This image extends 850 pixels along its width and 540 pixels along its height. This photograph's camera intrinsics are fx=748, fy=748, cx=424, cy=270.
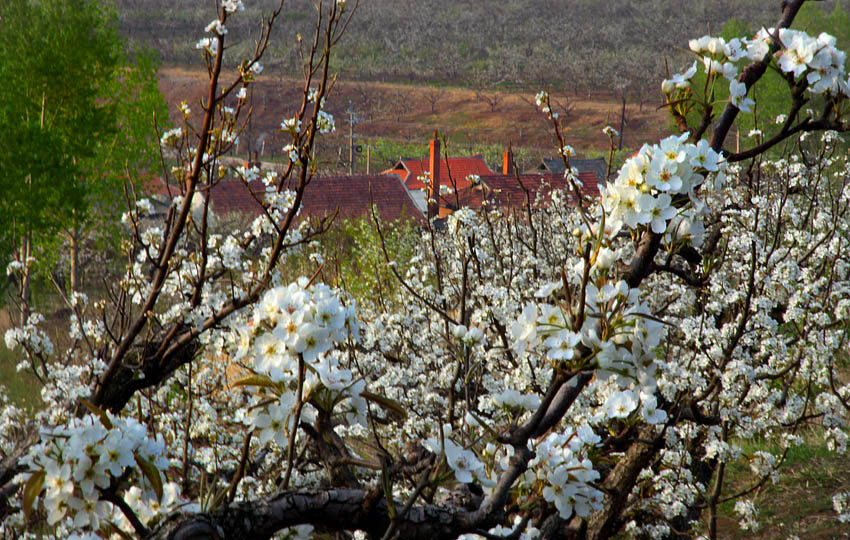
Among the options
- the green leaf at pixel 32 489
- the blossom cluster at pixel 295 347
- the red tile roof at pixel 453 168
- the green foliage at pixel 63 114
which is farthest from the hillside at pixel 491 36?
the green leaf at pixel 32 489

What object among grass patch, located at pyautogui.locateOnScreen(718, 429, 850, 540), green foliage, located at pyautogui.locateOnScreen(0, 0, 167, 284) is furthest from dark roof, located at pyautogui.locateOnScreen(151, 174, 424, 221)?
grass patch, located at pyautogui.locateOnScreen(718, 429, 850, 540)

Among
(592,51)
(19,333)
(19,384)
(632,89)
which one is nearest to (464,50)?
(592,51)

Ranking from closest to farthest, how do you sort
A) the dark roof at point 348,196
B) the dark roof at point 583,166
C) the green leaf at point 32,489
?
1. the green leaf at point 32,489
2. the dark roof at point 348,196
3. the dark roof at point 583,166

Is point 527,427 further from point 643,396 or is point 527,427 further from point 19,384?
point 19,384

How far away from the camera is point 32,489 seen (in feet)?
4.16

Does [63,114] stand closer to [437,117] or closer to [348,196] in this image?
[348,196]

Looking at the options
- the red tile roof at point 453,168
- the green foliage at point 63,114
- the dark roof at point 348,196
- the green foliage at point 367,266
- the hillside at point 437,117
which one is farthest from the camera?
the hillside at point 437,117

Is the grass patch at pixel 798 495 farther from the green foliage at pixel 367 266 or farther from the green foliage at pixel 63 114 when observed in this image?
the green foliage at pixel 63 114

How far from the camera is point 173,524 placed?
4.09ft

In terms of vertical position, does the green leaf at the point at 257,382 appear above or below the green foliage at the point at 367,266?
above

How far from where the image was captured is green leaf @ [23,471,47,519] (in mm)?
1260

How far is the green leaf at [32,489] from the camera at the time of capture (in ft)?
4.13

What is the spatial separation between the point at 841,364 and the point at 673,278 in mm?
2901

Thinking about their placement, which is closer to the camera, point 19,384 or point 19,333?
point 19,333
